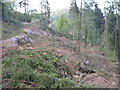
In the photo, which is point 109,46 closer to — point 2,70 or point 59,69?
point 59,69

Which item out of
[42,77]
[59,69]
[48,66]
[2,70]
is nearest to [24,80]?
[42,77]

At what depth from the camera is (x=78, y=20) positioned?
14.5 meters

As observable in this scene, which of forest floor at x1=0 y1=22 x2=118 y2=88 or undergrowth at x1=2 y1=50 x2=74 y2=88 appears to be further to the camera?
forest floor at x1=0 y1=22 x2=118 y2=88

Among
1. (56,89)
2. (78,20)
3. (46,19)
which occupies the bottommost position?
(56,89)

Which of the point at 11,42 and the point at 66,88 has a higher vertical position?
the point at 11,42

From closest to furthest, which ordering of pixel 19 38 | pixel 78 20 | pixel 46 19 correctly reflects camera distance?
pixel 19 38, pixel 78 20, pixel 46 19

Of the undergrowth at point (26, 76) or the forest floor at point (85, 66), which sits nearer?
the undergrowth at point (26, 76)

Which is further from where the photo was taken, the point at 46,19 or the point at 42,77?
the point at 46,19

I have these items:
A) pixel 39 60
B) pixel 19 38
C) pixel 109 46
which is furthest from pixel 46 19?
pixel 39 60

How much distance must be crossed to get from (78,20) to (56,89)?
34.0ft

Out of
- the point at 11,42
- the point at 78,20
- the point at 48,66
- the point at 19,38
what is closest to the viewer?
the point at 48,66

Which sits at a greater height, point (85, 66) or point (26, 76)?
point (26, 76)

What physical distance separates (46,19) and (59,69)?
2767 cm

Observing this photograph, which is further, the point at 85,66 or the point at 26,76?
the point at 85,66
